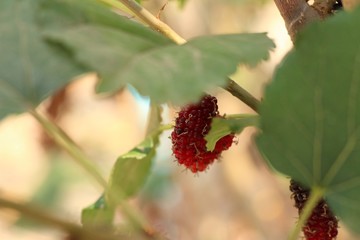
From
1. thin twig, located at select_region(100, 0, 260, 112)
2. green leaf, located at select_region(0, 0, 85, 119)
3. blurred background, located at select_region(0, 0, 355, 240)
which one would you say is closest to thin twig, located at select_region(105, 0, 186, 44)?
thin twig, located at select_region(100, 0, 260, 112)

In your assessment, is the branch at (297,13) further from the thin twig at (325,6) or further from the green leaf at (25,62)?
the green leaf at (25,62)

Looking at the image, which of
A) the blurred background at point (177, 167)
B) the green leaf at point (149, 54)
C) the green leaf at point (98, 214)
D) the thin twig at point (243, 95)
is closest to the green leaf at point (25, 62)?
the green leaf at point (149, 54)

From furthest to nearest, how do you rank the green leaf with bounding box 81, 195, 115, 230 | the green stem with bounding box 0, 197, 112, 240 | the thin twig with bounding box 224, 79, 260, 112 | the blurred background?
the blurred background, the green leaf with bounding box 81, 195, 115, 230, the thin twig with bounding box 224, 79, 260, 112, the green stem with bounding box 0, 197, 112, 240

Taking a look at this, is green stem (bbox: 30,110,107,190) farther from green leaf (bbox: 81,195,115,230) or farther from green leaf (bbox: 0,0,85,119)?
green leaf (bbox: 81,195,115,230)

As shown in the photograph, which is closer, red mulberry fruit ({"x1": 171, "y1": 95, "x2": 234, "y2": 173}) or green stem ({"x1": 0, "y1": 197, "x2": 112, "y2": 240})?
green stem ({"x1": 0, "y1": 197, "x2": 112, "y2": 240})

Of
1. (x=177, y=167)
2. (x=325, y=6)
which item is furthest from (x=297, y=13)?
(x=177, y=167)
